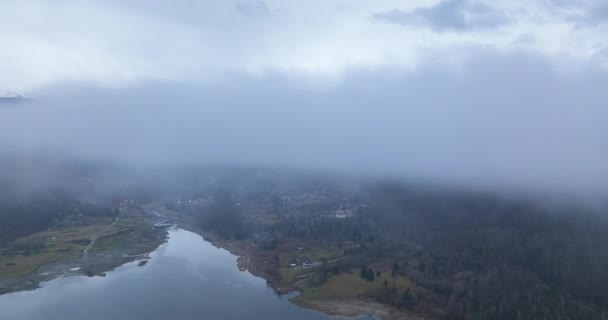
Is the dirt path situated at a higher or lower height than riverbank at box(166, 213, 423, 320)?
higher

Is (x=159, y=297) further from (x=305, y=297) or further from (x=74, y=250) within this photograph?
(x=74, y=250)

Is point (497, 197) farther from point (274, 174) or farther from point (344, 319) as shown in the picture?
point (274, 174)

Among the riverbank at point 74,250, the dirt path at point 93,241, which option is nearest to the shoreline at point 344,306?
the riverbank at point 74,250

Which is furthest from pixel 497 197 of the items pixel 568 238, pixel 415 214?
pixel 568 238

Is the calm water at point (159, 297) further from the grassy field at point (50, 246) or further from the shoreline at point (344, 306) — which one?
the grassy field at point (50, 246)

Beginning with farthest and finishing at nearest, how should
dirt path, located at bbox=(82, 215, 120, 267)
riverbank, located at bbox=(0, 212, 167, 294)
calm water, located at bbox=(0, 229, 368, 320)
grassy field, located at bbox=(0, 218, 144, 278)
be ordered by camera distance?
dirt path, located at bbox=(82, 215, 120, 267), grassy field, located at bbox=(0, 218, 144, 278), riverbank, located at bbox=(0, 212, 167, 294), calm water, located at bbox=(0, 229, 368, 320)

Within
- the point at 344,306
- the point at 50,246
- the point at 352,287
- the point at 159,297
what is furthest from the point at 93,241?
the point at 344,306

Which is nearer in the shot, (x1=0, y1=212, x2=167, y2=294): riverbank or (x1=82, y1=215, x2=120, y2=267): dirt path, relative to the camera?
(x1=0, y1=212, x2=167, y2=294): riverbank

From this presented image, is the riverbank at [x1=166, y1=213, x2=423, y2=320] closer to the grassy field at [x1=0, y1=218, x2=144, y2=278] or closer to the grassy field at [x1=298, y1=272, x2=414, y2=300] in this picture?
the grassy field at [x1=298, y1=272, x2=414, y2=300]

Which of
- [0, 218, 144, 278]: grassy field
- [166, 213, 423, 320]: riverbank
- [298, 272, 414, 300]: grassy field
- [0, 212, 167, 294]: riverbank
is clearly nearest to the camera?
[166, 213, 423, 320]: riverbank

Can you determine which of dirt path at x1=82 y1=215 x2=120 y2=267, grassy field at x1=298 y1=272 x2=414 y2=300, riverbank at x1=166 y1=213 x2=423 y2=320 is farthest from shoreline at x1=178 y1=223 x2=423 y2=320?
dirt path at x1=82 y1=215 x2=120 y2=267
